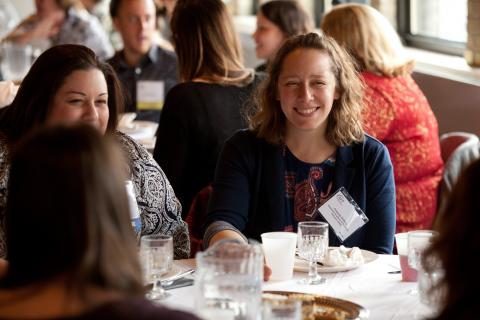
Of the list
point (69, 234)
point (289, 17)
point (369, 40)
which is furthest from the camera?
point (289, 17)

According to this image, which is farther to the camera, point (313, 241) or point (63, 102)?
point (63, 102)

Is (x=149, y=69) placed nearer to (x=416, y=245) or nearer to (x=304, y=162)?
(x=304, y=162)

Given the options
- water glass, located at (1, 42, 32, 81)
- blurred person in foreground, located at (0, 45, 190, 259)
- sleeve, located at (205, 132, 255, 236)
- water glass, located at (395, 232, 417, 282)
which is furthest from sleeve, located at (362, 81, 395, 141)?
water glass, located at (1, 42, 32, 81)

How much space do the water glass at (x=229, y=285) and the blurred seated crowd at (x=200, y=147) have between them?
0.44 metres

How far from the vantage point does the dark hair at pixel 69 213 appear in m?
1.33

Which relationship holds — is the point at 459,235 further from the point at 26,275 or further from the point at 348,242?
the point at 348,242

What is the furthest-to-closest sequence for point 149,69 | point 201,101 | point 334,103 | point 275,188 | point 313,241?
point 149,69
point 201,101
point 334,103
point 275,188
point 313,241

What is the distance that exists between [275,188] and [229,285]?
3.82 ft

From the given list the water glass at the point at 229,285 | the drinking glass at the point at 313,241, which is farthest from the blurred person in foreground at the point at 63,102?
the water glass at the point at 229,285

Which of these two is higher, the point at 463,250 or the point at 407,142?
the point at 463,250

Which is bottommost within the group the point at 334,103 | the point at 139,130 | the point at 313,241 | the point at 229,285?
the point at 139,130

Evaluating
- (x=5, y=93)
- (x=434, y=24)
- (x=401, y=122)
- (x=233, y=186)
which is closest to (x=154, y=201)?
(x=233, y=186)

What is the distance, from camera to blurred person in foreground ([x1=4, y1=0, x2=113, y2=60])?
24.4 feet

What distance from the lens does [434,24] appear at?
6684 millimetres
